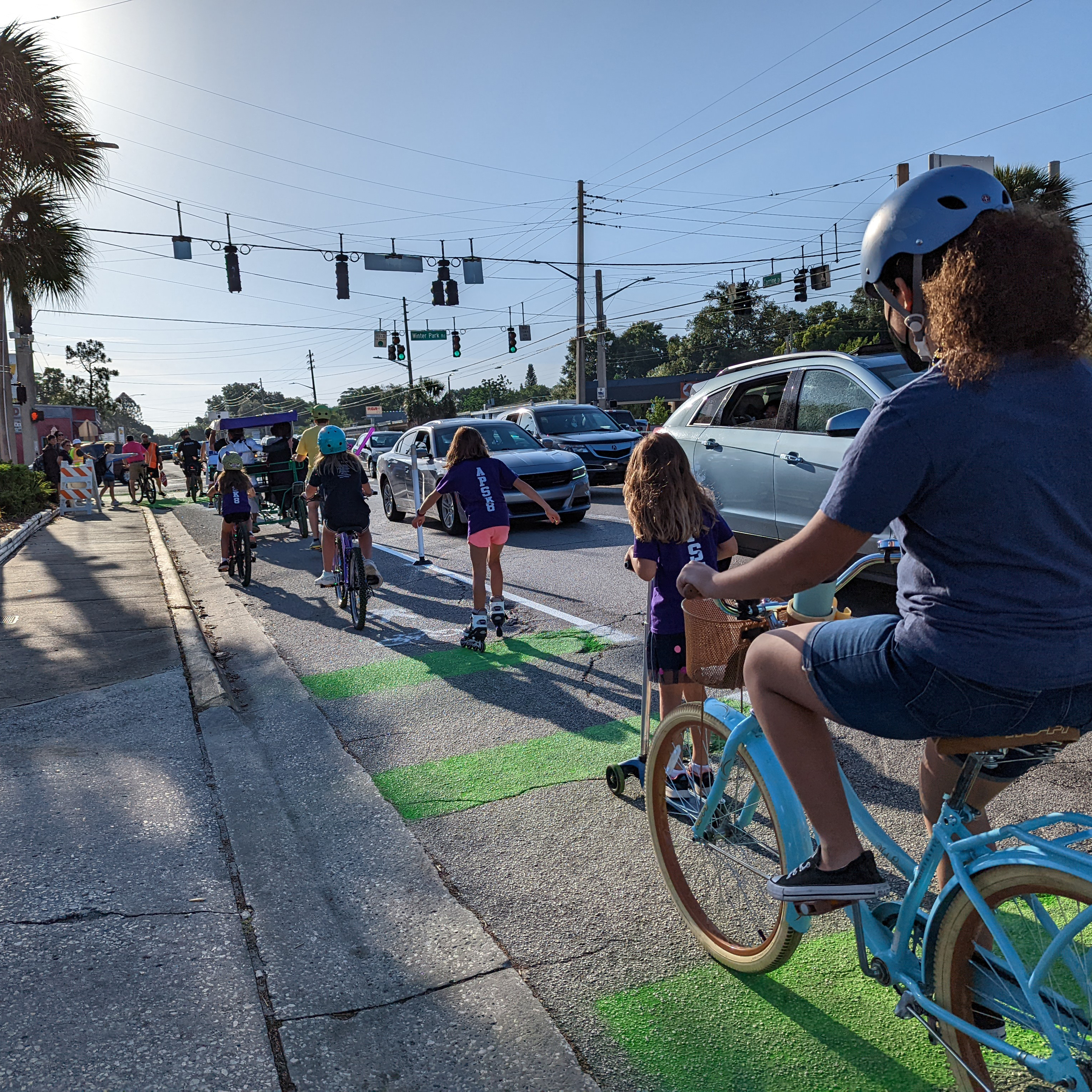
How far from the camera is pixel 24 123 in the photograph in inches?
687

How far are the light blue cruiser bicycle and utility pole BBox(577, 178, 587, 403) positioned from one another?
36108 millimetres

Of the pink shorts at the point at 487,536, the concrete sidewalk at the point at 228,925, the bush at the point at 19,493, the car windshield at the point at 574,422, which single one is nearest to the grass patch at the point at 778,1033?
the concrete sidewalk at the point at 228,925

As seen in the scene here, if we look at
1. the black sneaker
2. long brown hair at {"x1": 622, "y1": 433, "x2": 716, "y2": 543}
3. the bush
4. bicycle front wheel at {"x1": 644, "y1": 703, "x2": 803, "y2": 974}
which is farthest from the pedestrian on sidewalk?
the black sneaker

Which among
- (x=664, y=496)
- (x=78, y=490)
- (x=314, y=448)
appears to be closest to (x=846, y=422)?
(x=664, y=496)

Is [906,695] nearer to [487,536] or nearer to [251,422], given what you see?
[487,536]

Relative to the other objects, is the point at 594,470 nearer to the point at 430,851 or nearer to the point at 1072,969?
the point at 430,851

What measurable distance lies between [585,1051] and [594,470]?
16583 mm


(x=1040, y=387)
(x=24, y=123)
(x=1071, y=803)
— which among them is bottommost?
(x=1071, y=803)

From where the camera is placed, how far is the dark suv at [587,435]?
746 inches

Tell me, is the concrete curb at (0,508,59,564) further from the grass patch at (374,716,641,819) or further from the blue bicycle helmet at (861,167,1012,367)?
the blue bicycle helmet at (861,167,1012,367)

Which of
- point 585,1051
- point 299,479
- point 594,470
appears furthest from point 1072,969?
point 594,470

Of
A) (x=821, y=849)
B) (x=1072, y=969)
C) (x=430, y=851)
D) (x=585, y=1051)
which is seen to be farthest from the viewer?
(x=430, y=851)

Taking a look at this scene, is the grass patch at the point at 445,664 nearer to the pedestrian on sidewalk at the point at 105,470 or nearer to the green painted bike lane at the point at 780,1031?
the green painted bike lane at the point at 780,1031

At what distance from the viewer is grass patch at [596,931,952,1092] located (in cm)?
239
